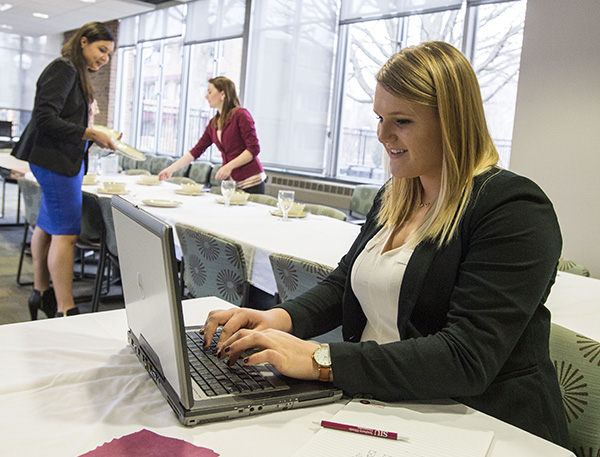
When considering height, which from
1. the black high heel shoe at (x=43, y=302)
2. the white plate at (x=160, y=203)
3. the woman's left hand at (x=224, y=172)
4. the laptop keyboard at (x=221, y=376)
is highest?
the woman's left hand at (x=224, y=172)

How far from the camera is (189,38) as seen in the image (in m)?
9.59

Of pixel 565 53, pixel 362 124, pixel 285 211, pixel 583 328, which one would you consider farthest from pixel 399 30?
pixel 583 328

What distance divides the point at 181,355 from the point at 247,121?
3983 mm

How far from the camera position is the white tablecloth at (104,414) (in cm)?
83

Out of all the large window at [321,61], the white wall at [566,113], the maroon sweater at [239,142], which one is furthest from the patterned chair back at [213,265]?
the large window at [321,61]

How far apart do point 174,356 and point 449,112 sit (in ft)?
2.38

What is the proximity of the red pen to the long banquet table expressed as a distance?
4.51ft

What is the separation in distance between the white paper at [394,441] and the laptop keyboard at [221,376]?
0.16 m

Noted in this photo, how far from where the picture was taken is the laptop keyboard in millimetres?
973

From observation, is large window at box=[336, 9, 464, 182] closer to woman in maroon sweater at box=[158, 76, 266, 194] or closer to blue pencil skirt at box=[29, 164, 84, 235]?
woman in maroon sweater at box=[158, 76, 266, 194]

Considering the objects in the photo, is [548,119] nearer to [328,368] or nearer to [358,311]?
[358,311]

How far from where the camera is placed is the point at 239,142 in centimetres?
477

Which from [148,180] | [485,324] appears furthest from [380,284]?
[148,180]

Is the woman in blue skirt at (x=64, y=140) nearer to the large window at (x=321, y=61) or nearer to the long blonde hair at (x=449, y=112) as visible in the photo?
the long blonde hair at (x=449, y=112)
